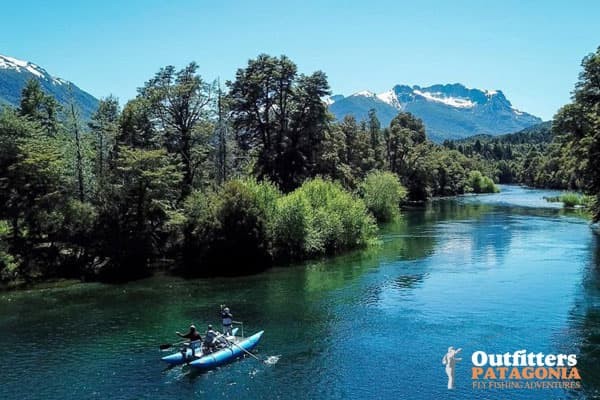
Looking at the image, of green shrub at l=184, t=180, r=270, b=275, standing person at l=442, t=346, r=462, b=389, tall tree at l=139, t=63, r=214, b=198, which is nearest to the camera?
standing person at l=442, t=346, r=462, b=389

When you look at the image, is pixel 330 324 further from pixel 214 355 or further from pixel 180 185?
pixel 180 185

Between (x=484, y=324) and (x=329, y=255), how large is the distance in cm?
2672

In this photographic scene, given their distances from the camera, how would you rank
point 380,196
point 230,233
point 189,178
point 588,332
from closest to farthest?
1. point 588,332
2. point 230,233
3. point 189,178
4. point 380,196

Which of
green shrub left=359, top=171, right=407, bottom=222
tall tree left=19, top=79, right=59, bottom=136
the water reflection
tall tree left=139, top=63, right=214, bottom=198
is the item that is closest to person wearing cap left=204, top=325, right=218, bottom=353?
the water reflection

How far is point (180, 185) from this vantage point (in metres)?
61.8

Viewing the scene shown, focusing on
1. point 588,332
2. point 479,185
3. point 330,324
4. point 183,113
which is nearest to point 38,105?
point 183,113

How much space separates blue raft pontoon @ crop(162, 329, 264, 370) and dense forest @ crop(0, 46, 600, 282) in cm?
2145

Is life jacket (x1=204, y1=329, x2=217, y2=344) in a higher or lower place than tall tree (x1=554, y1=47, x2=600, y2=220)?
lower

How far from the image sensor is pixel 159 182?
175 feet

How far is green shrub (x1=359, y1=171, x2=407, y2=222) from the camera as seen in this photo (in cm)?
8662

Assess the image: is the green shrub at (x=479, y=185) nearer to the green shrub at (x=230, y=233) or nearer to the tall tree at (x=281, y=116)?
the tall tree at (x=281, y=116)

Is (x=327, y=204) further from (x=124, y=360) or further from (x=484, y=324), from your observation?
(x=124, y=360)

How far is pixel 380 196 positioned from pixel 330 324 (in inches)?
2176

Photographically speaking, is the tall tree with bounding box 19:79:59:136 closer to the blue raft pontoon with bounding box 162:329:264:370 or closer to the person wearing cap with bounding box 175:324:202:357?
the person wearing cap with bounding box 175:324:202:357
